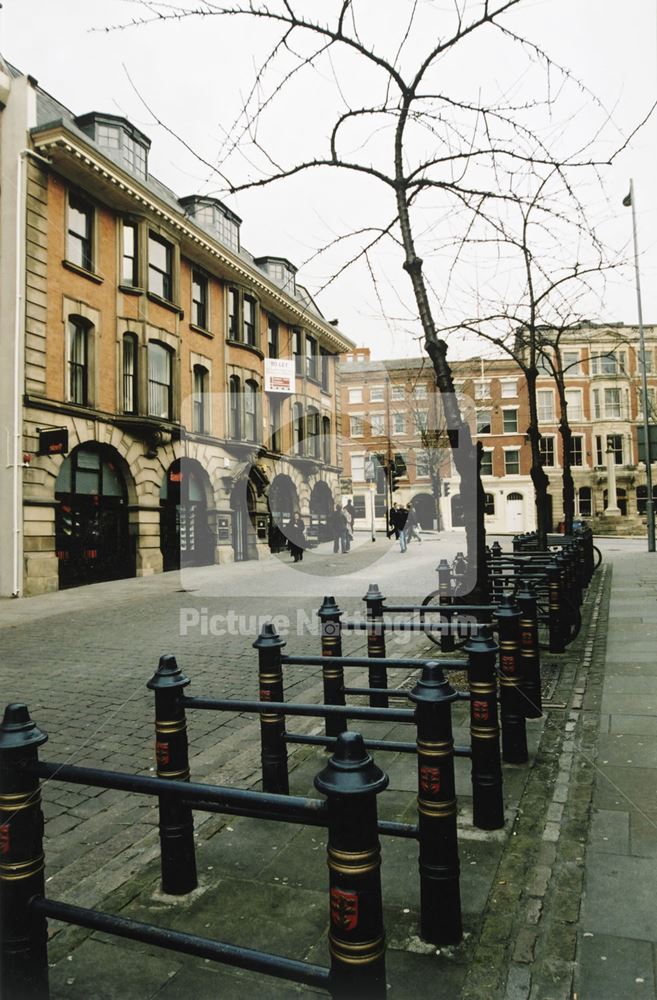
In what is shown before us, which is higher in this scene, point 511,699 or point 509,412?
point 509,412

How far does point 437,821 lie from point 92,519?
1729 centimetres

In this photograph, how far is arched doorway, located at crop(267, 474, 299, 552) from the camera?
89.5 feet

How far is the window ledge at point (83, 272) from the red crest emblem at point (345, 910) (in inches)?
729

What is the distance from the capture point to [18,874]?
2109mm

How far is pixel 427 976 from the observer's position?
2.40 m

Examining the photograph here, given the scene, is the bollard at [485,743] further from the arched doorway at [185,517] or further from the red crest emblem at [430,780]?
the arched doorway at [185,517]

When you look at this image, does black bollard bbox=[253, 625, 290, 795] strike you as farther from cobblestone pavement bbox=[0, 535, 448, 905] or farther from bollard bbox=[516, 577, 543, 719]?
bollard bbox=[516, 577, 543, 719]

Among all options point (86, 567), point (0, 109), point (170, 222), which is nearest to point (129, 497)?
point (86, 567)

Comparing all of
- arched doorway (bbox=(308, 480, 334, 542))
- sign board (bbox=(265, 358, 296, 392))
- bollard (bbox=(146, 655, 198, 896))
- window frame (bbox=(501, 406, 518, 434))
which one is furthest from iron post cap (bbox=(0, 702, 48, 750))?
window frame (bbox=(501, 406, 518, 434))

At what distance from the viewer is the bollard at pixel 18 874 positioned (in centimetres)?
209

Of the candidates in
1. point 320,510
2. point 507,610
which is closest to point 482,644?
point 507,610

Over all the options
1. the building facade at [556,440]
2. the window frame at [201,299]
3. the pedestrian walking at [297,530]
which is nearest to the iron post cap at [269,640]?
the window frame at [201,299]

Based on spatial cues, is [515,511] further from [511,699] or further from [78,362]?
[511,699]

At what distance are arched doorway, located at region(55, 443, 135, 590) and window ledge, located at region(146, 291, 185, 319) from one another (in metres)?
4.96
